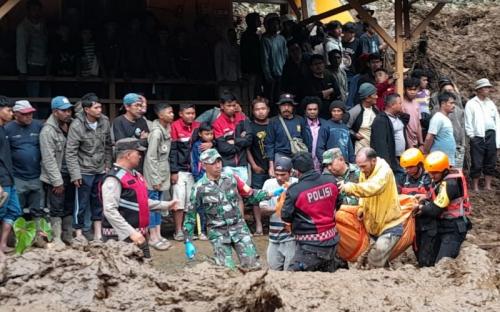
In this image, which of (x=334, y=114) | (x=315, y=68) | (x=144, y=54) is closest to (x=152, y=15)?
(x=144, y=54)

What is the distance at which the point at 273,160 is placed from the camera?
10.8 meters

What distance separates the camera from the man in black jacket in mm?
10836

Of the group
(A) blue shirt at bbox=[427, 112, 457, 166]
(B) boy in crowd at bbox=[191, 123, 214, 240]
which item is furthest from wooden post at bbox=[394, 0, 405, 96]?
(B) boy in crowd at bbox=[191, 123, 214, 240]

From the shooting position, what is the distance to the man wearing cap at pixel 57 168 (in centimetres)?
952

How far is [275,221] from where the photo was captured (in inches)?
321

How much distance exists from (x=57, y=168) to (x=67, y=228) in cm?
95

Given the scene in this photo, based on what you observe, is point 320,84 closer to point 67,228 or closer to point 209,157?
point 67,228

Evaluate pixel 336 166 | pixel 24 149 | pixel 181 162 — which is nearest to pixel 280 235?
pixel 336 166

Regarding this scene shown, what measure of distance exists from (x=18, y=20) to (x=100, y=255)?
826cm

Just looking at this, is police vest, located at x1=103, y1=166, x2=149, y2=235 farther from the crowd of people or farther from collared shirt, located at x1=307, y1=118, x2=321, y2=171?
collared shirt, located at x1=307, y1=118, x2=321, y2=171

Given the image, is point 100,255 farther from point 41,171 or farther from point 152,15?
point 152,15

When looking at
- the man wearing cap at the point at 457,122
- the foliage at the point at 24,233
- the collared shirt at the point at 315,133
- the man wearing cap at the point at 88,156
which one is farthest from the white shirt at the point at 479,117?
the foliage at the point at 24,233

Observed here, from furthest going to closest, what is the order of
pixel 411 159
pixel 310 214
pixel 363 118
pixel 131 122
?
pixel 363 118
pixel 131 122
pixel 411 159
pixel 310 214

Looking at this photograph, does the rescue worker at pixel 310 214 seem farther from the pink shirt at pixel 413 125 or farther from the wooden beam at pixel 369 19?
the wooden beam at pixel 369 19
